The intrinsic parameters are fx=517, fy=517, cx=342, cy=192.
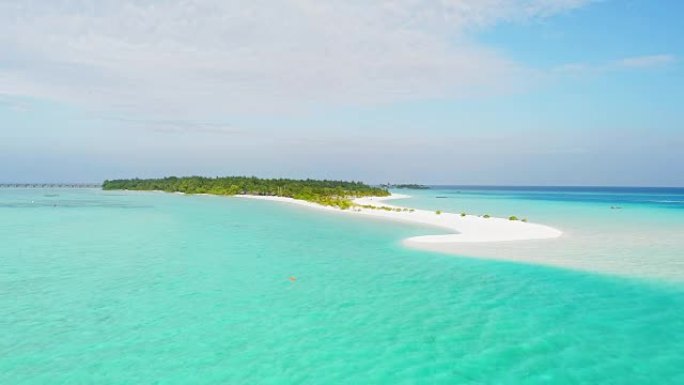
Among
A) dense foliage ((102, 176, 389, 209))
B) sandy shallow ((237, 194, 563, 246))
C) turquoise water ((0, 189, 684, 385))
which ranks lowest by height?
turquoise water ((0, 189, 684, 385))

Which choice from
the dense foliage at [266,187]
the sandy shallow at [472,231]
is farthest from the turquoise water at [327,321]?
the dense foliage at [266,187]

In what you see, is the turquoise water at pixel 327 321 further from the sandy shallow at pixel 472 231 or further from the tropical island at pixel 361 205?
the tropical island at pixel 361 205

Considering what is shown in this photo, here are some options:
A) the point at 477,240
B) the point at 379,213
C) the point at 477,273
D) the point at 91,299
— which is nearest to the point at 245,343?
the point at 91,299

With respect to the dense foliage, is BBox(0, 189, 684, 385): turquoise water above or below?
below

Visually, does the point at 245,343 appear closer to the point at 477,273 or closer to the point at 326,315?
the point at 326,315

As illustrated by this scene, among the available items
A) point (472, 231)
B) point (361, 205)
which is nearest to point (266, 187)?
point (361, 205)

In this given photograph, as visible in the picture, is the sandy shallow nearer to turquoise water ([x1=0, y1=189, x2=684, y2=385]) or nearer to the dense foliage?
turquoise water ([x1=0, y1=189, x2=684, y2=385])

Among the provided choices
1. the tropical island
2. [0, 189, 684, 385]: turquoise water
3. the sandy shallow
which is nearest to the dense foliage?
the tropical island
